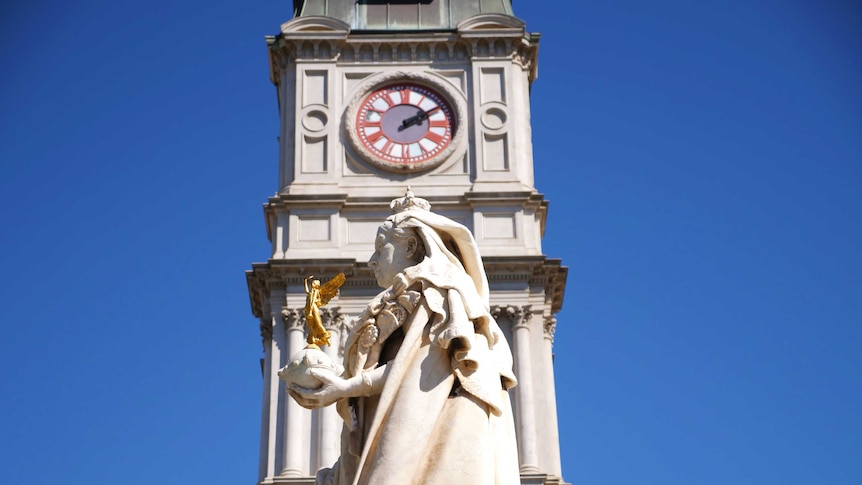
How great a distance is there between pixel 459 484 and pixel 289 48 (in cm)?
3661

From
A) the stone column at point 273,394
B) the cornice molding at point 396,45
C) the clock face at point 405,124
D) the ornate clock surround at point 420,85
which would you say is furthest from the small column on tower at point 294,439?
the cornice molding at point 396,45

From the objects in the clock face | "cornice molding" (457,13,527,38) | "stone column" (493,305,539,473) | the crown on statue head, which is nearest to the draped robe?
the crown on statue head

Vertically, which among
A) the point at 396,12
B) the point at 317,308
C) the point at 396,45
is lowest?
the point at 317,308

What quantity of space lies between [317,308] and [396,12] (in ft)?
119

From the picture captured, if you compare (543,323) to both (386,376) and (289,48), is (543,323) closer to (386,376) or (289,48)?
(289,48)

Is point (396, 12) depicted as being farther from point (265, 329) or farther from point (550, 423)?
point (550, 423)

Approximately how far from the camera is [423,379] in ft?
27.8

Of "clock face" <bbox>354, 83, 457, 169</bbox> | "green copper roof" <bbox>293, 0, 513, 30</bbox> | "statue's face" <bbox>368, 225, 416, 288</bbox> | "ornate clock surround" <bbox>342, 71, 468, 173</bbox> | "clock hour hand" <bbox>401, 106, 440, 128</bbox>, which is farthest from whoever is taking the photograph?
"green copper roof" <bbox>293, 0, 513, 30</bbox>

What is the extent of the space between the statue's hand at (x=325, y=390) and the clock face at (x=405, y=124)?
111 ft

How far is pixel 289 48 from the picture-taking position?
1731 inches

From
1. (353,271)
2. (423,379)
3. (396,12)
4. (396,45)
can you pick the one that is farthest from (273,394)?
(423,379)

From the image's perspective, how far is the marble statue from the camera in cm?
823

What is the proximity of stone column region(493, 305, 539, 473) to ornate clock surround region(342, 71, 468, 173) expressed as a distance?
186 inches

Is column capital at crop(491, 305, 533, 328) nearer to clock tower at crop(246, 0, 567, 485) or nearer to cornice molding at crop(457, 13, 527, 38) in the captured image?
clock tower at crop(246, 0, 567, 485)
